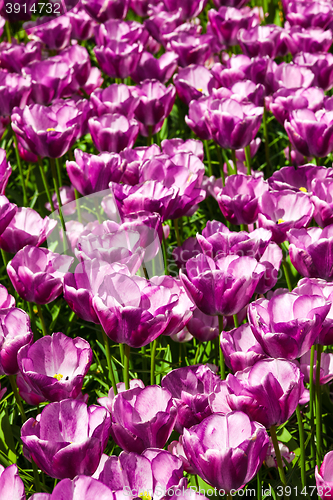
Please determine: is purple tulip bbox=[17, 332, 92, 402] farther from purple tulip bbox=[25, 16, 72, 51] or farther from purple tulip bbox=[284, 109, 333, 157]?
purple tulip bbox=[25, 16, 72, 51]

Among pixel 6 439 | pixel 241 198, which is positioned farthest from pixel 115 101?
pixel 6 439

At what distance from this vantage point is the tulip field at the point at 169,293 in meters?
1.06

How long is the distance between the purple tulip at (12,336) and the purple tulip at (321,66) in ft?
5.89

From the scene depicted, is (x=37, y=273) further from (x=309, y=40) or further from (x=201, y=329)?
(x=309, y=40)

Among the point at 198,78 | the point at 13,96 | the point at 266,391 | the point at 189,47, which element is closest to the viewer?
the point at 266,391

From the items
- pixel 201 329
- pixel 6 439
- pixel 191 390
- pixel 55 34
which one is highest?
pixel 55 34

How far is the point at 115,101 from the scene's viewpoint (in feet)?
7.91

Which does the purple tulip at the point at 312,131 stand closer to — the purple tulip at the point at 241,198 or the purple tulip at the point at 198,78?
the purple tulip at the point at 241,198

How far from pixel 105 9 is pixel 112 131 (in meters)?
1.50

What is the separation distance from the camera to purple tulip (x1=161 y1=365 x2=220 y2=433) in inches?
45.8

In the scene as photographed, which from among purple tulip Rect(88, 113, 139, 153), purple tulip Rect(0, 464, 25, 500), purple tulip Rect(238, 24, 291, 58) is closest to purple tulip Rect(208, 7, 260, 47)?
purple tulip Rect(238, 24, 291, 58)

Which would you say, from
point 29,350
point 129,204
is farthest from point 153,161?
point 29,350

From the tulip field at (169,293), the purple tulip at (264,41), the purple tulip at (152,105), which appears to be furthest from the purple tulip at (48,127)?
the purple tulip at (264,41)

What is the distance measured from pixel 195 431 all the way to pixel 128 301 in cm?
31
